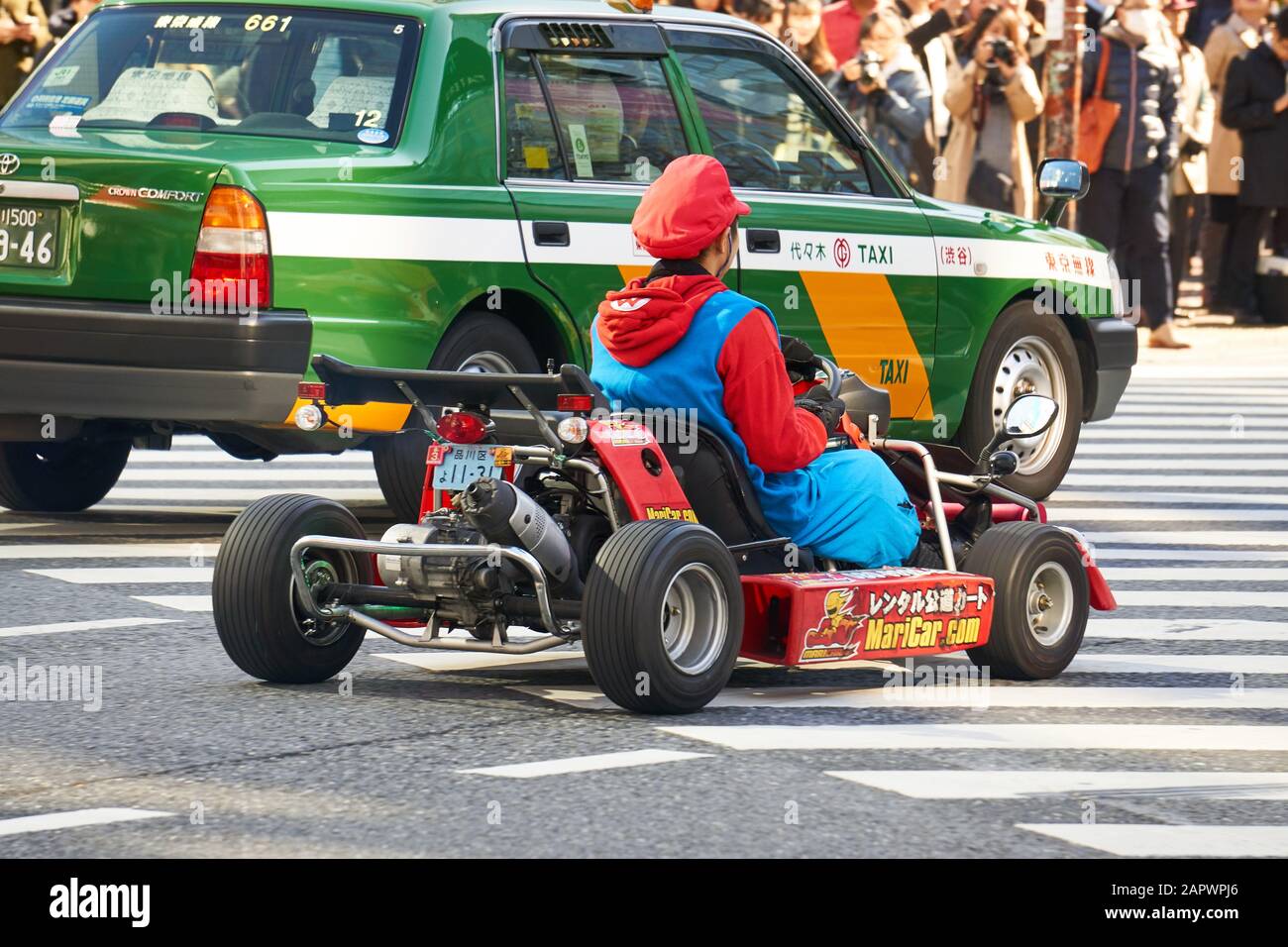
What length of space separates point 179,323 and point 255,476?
3.64m

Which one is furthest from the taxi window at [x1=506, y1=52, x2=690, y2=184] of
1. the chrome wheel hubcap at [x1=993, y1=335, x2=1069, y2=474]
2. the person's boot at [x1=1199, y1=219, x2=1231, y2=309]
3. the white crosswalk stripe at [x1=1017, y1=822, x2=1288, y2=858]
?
the person's boot at [x1=1199, y1=219, x2=1231, y2=309]

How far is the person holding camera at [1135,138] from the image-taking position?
64.7ft

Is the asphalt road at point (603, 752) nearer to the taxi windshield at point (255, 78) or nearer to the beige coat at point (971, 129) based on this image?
the taxi windshield at point (255, 78)

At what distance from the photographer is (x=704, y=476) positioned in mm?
7406

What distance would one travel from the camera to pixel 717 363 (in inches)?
291

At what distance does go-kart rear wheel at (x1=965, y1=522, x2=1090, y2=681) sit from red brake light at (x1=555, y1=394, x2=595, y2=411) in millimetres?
1384

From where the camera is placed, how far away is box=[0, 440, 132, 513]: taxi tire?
11086 millimetres

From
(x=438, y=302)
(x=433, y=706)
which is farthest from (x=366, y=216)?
(x=433, y=706)

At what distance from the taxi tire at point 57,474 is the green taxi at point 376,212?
11 mm

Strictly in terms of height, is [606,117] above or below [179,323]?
above

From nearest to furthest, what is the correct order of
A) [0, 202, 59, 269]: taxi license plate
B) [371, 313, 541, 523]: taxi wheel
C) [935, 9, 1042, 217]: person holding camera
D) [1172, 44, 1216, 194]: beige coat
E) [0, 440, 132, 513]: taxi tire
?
[0, 202, 59, 269]: taxi license plate
[371, 313, 541, 523]: taxi wheel
[0, 440, 132, 513]: taxi tire
[935, 9, 1042, 217]: person holding camera
[1172, 44, 1216, 194]: beige coat

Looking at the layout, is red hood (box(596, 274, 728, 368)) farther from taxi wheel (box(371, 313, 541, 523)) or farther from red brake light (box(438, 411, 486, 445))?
taxi wheel (box(371, 313, 541, 523))

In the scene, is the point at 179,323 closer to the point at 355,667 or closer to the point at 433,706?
the point at 355,667

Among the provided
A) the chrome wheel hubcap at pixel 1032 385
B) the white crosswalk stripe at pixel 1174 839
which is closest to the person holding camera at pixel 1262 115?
the chrome wheel hubcap at pixel 1032 385
